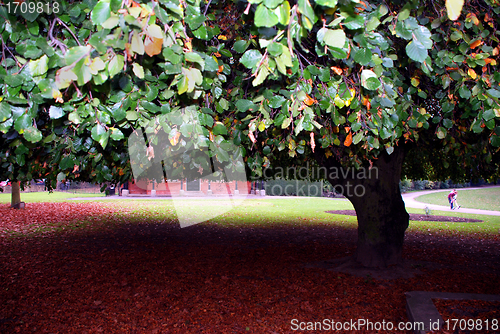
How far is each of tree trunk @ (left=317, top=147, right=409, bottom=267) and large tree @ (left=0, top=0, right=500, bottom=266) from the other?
203 centimetres

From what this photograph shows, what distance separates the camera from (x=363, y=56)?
219 cm

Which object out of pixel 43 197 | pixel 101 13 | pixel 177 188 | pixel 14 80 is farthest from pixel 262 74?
pixel 43 197

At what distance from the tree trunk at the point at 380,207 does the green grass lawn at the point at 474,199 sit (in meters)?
19.1

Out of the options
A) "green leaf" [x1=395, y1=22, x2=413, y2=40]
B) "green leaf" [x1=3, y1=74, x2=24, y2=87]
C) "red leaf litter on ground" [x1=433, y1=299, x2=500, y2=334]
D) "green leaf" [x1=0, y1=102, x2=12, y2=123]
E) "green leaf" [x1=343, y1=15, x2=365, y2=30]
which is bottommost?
"red leaf litter on ground" [x1=433, y1=299, x2=500, y2=334]

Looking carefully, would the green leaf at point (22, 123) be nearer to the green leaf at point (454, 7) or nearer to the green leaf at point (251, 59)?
the green leaf at point (251, 59)

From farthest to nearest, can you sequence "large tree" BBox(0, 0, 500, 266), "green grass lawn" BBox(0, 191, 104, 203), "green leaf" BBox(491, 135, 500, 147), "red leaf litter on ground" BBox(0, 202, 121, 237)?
"green grass lawn" BBox(0, 191, 104, 203) → "red leaf litter on ground" BBox(0, 202, 121, 237) → "green leaf" BBox(491, 135, 500, 147) → "large tree" BBox(0, 0, 500, 266)

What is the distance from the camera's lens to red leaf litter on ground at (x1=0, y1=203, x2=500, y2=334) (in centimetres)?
470

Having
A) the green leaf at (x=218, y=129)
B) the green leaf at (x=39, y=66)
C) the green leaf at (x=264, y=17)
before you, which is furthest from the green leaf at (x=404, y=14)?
the green leaf at (x=39, y=66)

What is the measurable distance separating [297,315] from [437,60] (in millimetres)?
3717

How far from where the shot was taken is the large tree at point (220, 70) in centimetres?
174

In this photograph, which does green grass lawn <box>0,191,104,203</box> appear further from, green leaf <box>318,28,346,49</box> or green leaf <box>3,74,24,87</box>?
green leaf <box>318,28,346,49</box>

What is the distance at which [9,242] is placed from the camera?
9844 millimetres

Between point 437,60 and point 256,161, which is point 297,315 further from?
point 437,60

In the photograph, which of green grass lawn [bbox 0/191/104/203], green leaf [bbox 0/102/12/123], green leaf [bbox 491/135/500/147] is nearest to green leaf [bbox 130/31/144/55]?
green leaf [bbox 0/102/12/123]
